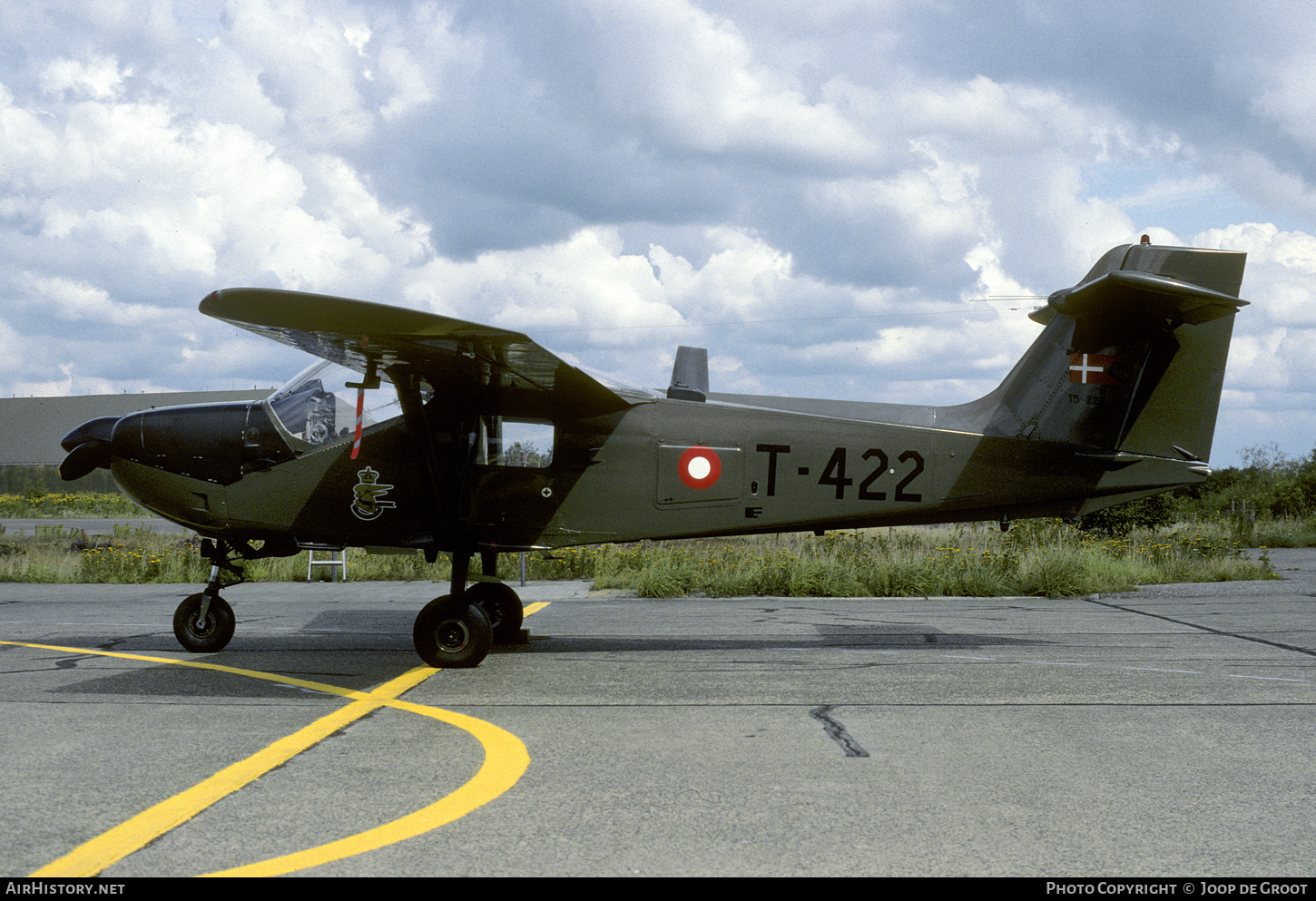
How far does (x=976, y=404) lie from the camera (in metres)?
8.99

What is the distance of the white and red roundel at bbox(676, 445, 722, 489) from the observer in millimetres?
8305

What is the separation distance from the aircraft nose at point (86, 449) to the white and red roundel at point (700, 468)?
493cm

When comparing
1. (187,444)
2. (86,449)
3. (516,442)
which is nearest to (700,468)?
(516,442)

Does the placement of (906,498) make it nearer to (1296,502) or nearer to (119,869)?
(119,869)

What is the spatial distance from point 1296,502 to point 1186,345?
28.1m

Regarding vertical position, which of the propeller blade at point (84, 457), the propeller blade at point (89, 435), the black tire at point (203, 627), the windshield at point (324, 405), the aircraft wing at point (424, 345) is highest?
the aircraft wing at point (424, 345)

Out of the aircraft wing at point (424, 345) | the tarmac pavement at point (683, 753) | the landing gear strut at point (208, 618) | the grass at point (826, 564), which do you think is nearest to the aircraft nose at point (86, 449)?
the landing gear strut at point (208, 618)

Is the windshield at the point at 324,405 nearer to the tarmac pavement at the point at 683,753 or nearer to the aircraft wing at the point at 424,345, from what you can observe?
the aircraft wing at the point at 424,345

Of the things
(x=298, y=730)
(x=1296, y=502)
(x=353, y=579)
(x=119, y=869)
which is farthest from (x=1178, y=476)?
(x=1296, y=502)

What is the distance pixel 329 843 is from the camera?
3.62 m

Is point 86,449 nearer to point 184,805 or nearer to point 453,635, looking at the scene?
point 453,635

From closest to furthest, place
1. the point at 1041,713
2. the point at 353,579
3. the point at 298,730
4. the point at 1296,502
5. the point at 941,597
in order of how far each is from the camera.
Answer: the point at 298,730, the point at 1041,713, the point at 941,597, the point at 353,579, the point at 1296,502

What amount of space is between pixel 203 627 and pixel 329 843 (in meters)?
5.65

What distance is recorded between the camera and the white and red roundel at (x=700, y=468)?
27.2 ft
